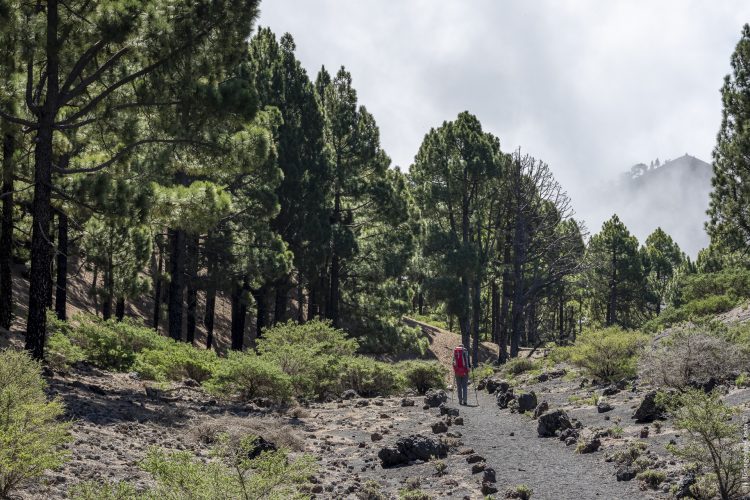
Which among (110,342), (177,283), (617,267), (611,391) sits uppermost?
(617,267)

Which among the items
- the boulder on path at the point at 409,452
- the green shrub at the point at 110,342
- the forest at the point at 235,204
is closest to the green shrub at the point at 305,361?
the forest at the point at 235,204

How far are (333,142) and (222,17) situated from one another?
1789 centimetres

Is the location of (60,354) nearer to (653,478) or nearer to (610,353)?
(653,478)

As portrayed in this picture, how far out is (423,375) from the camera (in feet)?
64.2

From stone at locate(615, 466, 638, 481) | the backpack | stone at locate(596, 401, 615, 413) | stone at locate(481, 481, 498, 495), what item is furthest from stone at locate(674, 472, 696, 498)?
the backpack

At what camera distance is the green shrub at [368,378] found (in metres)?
17.7

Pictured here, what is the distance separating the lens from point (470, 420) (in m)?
13.9

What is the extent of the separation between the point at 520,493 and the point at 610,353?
9.92 metres

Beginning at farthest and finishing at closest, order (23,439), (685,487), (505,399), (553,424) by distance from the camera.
Answer: (505,399) < (553,424) < (685,487) < (23,439)

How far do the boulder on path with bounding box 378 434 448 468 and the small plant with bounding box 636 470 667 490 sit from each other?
3.03 meters

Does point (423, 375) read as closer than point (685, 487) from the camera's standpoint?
No

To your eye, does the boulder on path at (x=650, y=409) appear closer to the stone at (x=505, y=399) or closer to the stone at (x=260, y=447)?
the stone at (x=505, y=399)

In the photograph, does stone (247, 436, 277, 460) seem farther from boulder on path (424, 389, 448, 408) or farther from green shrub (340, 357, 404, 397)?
green shrub (340, 357, 404, 397)

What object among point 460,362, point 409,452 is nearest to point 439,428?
point 409,452
